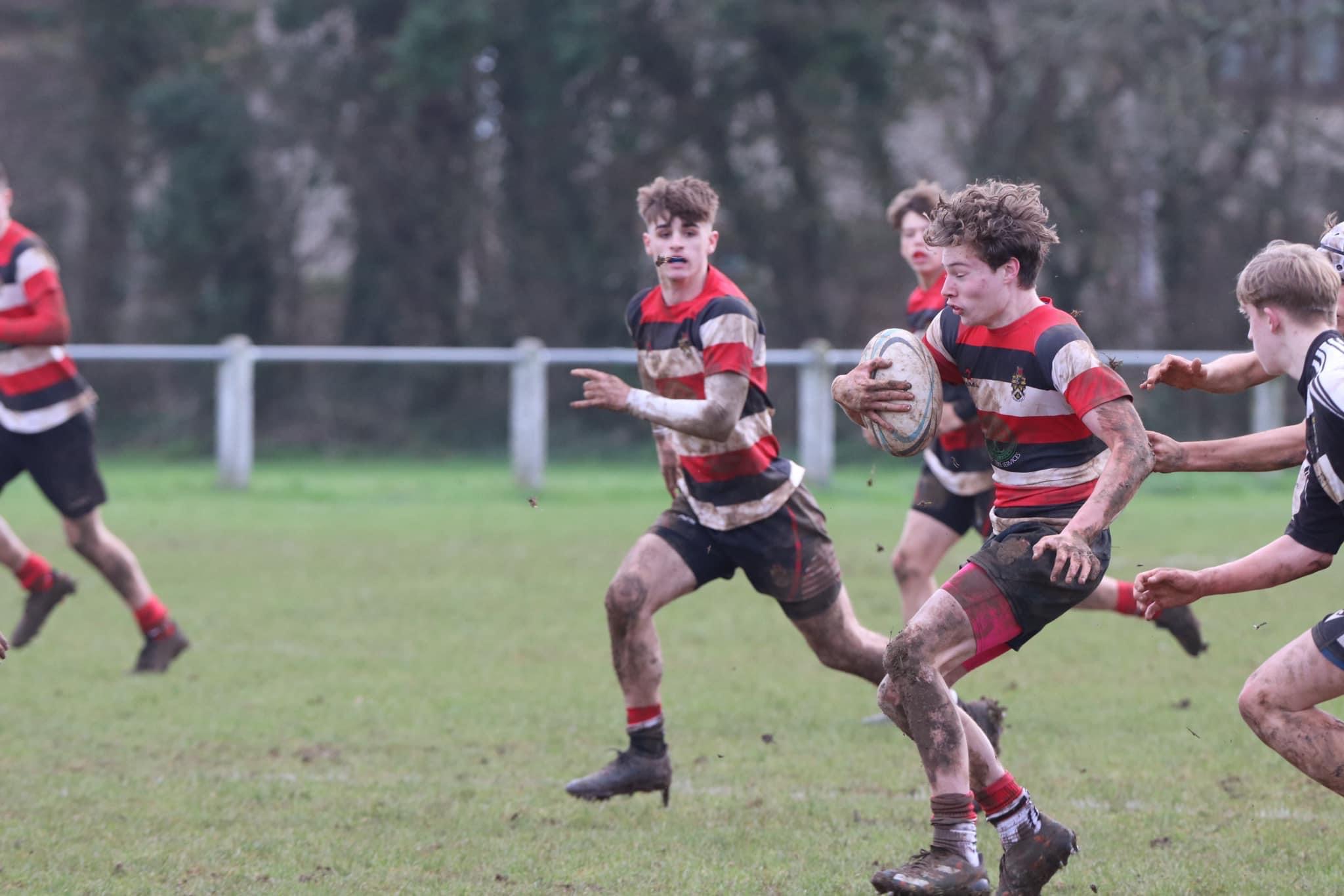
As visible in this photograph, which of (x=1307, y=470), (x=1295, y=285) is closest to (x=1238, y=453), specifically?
(x=1307, y=470)

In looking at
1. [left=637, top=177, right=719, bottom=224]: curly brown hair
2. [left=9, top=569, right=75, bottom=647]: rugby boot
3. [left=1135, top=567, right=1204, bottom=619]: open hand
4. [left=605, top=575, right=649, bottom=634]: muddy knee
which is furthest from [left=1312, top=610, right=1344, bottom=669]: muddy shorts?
[left=9, top=569, right=75, bottom=647]: rugby boot

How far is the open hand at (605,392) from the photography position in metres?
4.70

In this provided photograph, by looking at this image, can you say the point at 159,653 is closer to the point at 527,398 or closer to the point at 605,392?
the point at 605,392

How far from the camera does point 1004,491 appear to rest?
4332 millimetres

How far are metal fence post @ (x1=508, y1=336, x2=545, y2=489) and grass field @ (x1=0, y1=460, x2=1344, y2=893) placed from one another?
16.2ft

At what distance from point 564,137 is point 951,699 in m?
20.2

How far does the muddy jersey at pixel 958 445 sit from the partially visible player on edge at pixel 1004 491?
2.30 metres

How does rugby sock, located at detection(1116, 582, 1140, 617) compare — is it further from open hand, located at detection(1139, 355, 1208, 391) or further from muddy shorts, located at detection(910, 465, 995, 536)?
open hand, located at detection(1139, 355, 1208, 391)

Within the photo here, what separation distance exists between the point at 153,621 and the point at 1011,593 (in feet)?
15.3

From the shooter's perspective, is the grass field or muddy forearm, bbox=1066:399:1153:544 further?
the grass field

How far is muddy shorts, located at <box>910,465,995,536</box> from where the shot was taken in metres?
6.71

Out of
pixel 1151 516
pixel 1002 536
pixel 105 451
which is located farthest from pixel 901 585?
pixel 105 451

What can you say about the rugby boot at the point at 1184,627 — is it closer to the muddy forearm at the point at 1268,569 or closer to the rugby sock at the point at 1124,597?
the rugby sock at the point at 1124,597

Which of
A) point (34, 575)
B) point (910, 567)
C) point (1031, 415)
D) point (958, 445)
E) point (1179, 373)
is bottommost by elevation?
point (34, 575)
